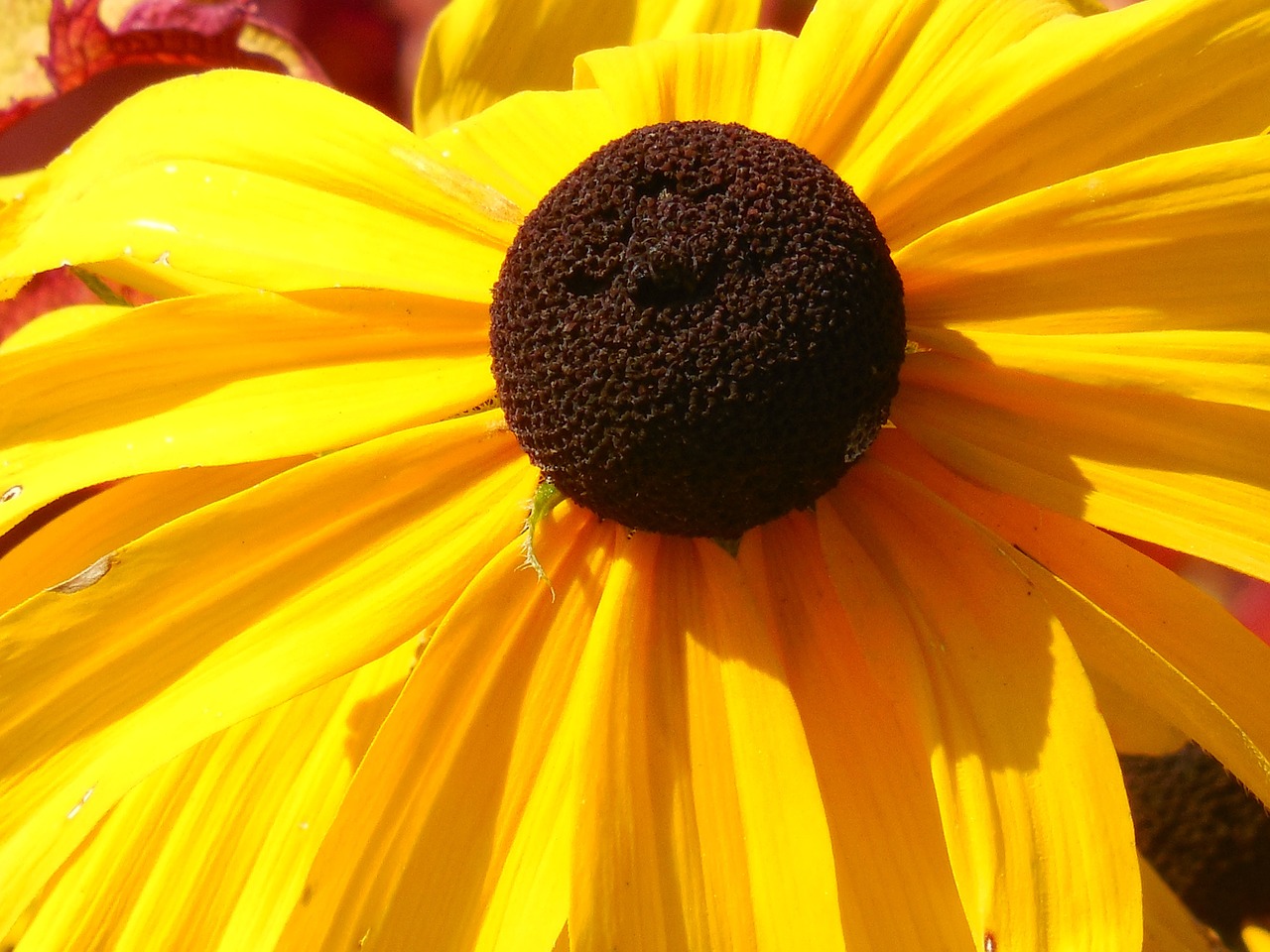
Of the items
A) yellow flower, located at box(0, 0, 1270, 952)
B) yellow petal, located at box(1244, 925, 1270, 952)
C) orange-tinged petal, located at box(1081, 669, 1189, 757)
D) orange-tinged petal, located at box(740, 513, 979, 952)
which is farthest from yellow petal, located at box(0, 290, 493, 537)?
yellow petal, located at box(1244, 925, 1270, 952)

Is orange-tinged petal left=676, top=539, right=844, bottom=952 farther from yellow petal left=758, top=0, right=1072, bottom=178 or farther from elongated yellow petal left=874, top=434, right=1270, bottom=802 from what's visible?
yellow petal left=758, top=0, right=1072, bottom=178

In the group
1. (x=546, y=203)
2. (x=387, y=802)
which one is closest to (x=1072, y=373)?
(x=546, y=203)

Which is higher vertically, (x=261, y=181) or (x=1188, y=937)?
(x=261, y=181)

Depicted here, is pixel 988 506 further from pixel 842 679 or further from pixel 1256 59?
pixel 1256 59

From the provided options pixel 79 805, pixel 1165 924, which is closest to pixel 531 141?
pixel 79 805

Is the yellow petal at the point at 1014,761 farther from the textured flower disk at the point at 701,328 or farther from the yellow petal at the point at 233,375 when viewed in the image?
the yellow petal at the point at 233,375

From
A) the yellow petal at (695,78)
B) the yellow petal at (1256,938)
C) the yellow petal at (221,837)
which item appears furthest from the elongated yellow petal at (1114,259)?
the yellow petal at (1256,938)
